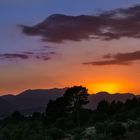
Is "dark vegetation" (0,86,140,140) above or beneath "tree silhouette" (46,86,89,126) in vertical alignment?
beneath

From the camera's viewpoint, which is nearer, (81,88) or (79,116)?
(79,116)

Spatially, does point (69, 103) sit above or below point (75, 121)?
above

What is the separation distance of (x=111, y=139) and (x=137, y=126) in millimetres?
5888

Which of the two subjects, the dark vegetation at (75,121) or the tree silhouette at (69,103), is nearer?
the dark vegetation at (75,121)

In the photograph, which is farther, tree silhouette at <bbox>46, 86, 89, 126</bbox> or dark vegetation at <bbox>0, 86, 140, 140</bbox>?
tree silhouette at <bbox>46, 86, 89, 126</bbox>

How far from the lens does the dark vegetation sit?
3858cm

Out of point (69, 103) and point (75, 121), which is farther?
point (69, 103)

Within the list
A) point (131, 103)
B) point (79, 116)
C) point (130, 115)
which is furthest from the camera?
point (131, 103)

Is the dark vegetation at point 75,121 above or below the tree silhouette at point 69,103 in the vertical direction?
below

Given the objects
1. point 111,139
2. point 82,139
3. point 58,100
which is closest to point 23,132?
point 82,139

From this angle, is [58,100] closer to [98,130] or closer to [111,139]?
[98,130]

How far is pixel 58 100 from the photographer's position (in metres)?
83.3

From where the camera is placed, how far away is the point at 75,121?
73.2 metres

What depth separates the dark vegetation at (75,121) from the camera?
127 feet
